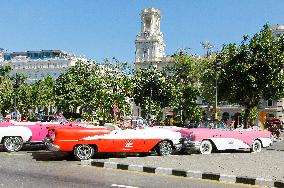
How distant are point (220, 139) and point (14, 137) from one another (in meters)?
8.32

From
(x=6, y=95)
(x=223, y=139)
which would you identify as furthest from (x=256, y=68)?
(x=6, y=95)

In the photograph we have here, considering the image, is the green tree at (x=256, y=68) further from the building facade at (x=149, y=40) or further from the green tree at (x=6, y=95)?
the building facade at (x=149, y=40)

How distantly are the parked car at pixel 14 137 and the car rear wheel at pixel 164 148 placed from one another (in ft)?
17.6

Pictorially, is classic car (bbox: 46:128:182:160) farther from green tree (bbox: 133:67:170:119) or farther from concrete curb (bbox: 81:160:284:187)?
green tree (bbox: 133:67:170:119)

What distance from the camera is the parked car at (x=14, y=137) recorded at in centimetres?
1736

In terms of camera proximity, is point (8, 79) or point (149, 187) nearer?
A: point (149, 187)

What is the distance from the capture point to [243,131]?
61.0ft

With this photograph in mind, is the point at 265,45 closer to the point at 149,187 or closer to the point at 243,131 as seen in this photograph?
the point at 243,131

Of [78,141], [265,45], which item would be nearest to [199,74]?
[265,45]

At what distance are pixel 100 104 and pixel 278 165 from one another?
4448cm

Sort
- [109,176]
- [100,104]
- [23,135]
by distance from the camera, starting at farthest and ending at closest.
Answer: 1. [100,104]
2. [23,135]
3. [109,176]

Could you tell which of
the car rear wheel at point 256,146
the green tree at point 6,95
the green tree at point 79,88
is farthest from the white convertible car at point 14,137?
the green tree at point 6,95

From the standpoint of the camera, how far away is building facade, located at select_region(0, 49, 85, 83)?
5094 inches

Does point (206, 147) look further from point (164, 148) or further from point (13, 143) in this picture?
point (13, 143)
